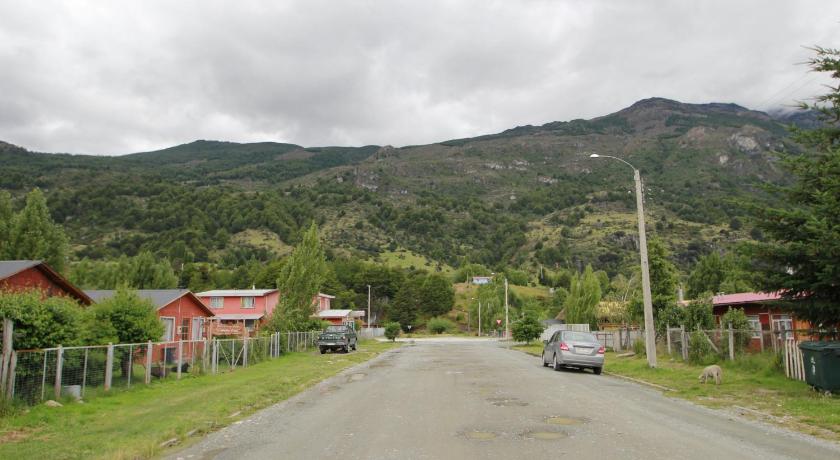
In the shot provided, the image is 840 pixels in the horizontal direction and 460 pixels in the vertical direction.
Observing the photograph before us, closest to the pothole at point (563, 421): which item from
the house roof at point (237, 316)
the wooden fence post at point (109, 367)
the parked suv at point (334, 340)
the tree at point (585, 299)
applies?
the wooden fence post at point (109, 367)

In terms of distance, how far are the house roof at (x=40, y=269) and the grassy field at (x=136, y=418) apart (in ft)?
30.2

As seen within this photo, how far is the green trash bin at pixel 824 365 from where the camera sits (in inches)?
497

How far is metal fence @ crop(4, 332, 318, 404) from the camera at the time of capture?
12250 mm

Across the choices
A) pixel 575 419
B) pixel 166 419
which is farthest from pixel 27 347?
pixel 575 419

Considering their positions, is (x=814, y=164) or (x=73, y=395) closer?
(x=73, y=395)

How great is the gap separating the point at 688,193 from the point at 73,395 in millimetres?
205753

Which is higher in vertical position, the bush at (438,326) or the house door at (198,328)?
the house door at (198,328)

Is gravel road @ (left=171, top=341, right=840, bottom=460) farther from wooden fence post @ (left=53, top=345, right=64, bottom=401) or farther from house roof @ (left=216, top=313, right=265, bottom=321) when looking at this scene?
house roof @ (left=216, top=313, right=265, bottom=321)

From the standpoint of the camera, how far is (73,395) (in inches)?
518

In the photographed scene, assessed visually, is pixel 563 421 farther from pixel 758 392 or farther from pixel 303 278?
pixel 303 278

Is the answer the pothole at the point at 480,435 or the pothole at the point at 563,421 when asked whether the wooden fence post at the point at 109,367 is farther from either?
the pothole at the point at 563,421

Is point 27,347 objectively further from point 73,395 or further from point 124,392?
point 124,392

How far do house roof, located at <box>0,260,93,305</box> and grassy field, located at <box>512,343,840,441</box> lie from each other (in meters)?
23.0

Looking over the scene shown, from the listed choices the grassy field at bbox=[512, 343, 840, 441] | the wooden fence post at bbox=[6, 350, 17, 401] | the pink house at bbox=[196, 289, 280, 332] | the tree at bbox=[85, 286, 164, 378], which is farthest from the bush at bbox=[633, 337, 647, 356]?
the pink house at bbox=[196, 289, 280, 332]
